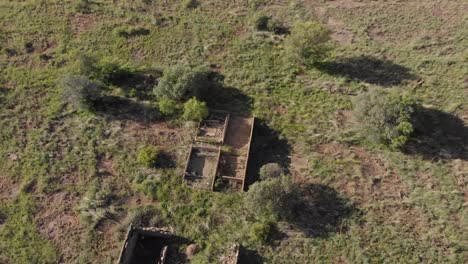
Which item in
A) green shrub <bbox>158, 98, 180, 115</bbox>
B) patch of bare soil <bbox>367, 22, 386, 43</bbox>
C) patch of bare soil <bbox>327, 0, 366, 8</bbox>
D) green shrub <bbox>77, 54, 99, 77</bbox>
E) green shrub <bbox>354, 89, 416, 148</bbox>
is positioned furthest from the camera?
patch of bare soil <bbox>327, 0, 366, 8</bbox>

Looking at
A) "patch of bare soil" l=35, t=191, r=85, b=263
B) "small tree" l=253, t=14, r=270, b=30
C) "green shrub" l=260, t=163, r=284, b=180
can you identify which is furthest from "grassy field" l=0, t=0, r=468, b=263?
"green shrub" l=260, t=163, r=284, b=180

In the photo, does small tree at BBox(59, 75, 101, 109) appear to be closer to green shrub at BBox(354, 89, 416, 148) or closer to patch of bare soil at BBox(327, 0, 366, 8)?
green shrub at BBox(354, 89, 416, 148)

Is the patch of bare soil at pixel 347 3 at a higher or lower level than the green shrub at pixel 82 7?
higher

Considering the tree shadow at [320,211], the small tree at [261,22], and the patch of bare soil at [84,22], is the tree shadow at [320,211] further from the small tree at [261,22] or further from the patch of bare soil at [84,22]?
the patch of bare soil at [84,22]

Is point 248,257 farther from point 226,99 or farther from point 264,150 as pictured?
point 226,99

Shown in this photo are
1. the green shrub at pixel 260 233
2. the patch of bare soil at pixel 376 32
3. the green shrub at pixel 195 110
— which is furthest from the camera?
A: the patch of bare soil at pixel 376 32

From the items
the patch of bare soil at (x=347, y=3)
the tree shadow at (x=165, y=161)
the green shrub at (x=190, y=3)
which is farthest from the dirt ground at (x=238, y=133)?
the patch of bare soil at (x=347, y=3)

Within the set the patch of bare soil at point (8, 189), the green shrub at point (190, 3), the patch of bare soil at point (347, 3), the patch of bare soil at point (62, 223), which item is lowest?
the patch of bare soil at point (62, 223)
